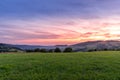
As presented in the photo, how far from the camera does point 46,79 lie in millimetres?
14305

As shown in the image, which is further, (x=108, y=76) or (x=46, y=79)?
(x=108, y=76)

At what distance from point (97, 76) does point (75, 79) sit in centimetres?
175

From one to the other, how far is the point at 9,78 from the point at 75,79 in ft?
14.0

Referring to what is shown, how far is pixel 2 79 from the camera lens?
14391 mm

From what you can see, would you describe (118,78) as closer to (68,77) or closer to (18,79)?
(68,77)

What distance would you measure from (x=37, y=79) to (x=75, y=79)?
2377 millimetres

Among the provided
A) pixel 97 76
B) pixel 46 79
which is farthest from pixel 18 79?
pixel 97 76

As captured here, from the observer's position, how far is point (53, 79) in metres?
14.2

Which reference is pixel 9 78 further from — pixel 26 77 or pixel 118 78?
pixel 118 78

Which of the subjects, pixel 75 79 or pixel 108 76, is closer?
pixel 75 79

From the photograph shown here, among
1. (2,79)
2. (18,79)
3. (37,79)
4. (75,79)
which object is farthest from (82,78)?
(2,79)

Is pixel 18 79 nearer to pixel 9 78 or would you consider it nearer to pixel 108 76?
pixel 9 78

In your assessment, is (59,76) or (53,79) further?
(59,76)

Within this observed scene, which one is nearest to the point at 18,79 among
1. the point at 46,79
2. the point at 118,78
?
the point at 46,79
